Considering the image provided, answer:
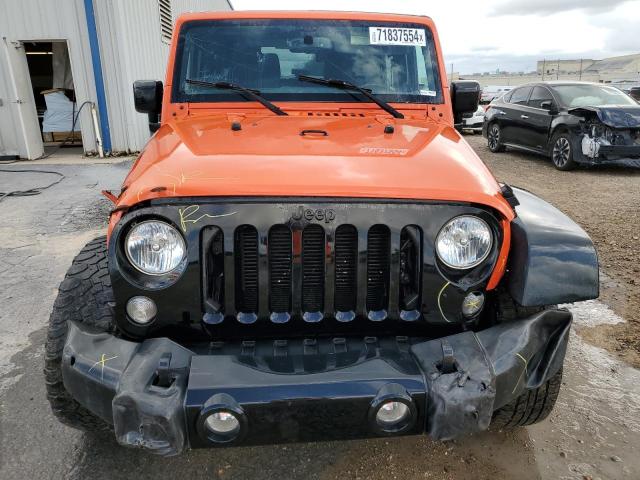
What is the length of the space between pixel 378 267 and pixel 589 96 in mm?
9569

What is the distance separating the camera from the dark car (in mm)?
8547

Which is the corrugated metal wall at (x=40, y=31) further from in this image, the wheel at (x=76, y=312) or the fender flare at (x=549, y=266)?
the fender flare at (x=549, y=266)

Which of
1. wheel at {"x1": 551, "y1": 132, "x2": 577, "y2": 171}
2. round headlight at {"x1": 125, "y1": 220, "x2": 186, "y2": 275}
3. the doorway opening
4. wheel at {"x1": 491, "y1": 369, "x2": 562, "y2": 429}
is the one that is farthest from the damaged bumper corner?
the doorway opening

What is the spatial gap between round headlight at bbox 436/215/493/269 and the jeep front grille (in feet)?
0.32

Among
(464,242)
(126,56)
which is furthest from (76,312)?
(126,56)

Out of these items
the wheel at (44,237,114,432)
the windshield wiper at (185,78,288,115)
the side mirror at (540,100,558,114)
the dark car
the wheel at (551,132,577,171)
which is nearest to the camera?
the wheel at (44,237,114,432)

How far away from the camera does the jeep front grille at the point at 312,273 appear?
188 cm

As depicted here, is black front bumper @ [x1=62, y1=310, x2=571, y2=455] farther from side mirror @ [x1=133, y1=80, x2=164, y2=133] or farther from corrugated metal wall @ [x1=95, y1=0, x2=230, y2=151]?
corrugated metal wall @ [x1=95, y1=0, x2=230, y2=151]

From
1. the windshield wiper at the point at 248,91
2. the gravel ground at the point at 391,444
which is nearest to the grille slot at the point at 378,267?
the gravel ground at the point at 391,444

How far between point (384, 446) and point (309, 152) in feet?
4.76

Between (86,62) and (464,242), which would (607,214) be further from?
(86,62)

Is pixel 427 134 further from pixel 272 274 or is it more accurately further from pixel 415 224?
pixel 272 274

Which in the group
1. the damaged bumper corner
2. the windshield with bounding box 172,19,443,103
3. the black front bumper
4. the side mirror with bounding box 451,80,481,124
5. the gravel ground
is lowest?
the gravel ground

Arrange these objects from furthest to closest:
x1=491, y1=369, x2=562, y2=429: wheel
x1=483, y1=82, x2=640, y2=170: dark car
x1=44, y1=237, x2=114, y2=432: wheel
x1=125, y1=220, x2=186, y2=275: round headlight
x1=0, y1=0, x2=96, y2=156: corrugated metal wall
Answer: x1=0, y1=0, x2=96, y2=156: corrugated metal wall → x1=483, y1=82, x2=640, y2=170: dark car → x1=491, y1=369, x2=562, y2=429: wheel → x1=44, y1=237, x2=114, y2=432: wheel → x1=125, y1=220, x2=186, y2=275: round headlight
